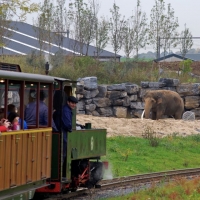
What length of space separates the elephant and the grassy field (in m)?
9.56

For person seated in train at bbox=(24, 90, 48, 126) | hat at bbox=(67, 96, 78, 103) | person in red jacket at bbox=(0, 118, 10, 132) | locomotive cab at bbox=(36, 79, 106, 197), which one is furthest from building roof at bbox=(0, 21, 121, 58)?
person in red jacket at bbox=(0, 118, 10, 132)

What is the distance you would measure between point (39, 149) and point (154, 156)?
12.7 m

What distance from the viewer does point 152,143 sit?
91.0 ft

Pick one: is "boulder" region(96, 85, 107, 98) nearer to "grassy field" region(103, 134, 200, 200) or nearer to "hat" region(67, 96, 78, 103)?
"grassy field" region(103, 134, 200, 200)

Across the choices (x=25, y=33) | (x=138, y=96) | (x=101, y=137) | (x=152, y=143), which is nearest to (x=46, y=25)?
(x=138, y=96)

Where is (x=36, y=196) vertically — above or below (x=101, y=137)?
below

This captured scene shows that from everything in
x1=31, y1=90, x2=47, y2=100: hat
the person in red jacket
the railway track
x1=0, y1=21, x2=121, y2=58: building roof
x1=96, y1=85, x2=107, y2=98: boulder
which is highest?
x1=0, y1=21, x2=121, y2=58: building roof

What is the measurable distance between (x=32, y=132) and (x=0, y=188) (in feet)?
5.13

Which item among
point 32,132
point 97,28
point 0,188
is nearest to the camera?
point 0,188

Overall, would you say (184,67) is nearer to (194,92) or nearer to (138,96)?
(194,92)

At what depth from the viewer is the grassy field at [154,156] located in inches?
837

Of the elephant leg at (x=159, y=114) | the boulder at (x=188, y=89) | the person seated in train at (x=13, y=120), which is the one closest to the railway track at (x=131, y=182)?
the person seated in train at (x=13, y=120)

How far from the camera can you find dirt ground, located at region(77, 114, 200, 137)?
31.3 meters

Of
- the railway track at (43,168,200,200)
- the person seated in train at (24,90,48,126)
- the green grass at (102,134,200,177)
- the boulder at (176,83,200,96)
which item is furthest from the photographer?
the boulder at (176,83,200,96)
